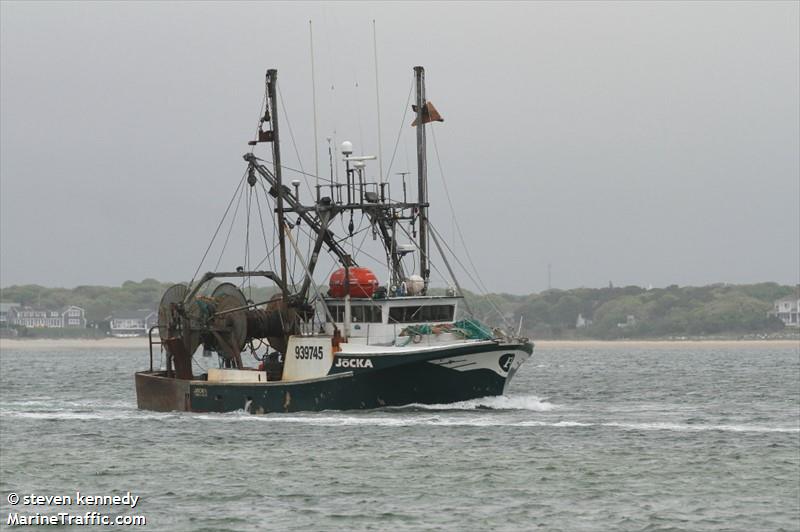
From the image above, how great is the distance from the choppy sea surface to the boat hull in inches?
19.7

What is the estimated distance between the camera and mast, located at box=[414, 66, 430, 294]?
52750mm

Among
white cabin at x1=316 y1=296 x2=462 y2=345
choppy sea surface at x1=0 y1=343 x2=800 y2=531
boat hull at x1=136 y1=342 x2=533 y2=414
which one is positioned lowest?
choppy sea surface at x1=0 y1=343 x2=800 y2=531

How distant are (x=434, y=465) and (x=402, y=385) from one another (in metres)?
11.1

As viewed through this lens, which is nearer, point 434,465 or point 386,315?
point 434,465

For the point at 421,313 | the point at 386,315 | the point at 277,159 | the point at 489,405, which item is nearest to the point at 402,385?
the point at 386,315

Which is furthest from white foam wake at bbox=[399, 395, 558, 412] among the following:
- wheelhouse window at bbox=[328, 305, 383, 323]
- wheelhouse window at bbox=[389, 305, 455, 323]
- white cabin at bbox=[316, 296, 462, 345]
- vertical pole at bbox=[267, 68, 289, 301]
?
vertical pole at bbox=[267, 68, 289, 301]

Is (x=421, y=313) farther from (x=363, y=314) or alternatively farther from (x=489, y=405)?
(x=489, y=405)

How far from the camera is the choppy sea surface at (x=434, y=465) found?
3080 centimetres

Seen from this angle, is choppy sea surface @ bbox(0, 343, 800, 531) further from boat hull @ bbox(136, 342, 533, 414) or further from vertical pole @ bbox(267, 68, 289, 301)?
vertical pole @ bbox(267, 68, 289, 301)

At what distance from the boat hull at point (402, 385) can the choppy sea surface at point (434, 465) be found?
0.50 metres

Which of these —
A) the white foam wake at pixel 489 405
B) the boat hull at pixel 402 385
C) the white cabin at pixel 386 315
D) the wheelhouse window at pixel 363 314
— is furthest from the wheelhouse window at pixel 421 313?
the white foam wake at pixel 489 405

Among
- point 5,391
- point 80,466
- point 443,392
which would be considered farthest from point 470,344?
point 5,391

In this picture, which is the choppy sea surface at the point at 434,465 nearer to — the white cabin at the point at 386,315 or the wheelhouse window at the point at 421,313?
the white cabin at the point at 386,315

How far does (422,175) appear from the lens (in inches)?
2089
